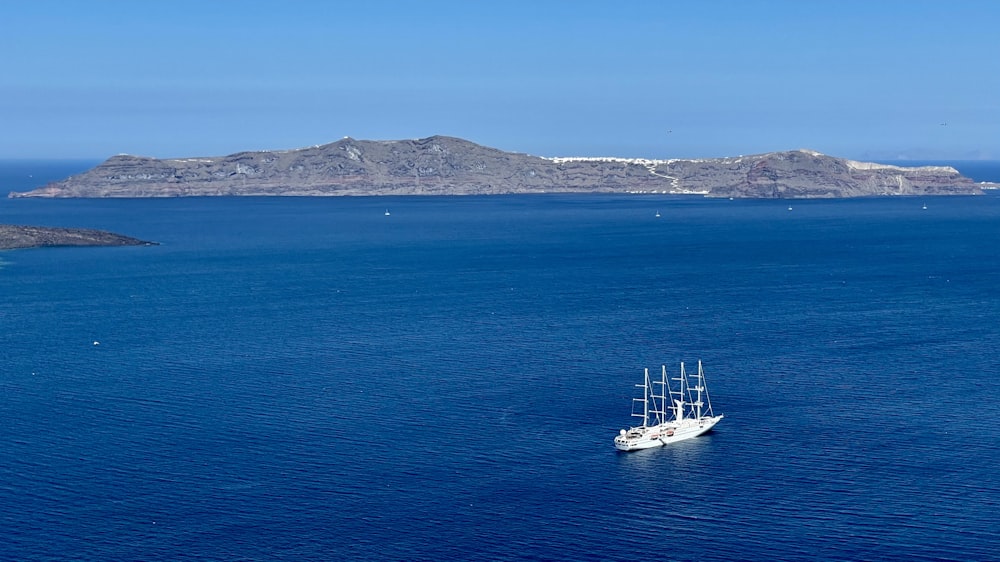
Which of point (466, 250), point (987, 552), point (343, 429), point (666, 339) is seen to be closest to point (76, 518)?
point (343, 429)

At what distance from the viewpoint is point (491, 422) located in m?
77.4

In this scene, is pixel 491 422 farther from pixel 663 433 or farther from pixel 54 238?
pixel 54 238

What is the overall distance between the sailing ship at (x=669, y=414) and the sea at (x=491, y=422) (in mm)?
948

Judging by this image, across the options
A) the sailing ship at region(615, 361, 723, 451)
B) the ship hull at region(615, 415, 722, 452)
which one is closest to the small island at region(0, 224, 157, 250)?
the sailing ship at region(615, 361, 723, 451)

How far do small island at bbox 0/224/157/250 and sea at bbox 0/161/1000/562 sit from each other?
54.2 metres

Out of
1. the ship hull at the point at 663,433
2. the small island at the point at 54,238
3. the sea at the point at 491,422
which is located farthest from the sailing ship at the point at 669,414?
the small island at the point at 54,238

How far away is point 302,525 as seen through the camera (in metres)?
60.1

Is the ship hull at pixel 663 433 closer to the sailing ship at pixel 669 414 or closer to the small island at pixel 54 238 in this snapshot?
the sailing ship at pixel 669 414

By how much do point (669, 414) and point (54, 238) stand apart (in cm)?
14008

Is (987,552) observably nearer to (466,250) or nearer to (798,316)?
(798,316)

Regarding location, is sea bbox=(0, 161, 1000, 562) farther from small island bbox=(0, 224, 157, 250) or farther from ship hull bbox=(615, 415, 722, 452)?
small island bbox=(0, 224, 157, 250)

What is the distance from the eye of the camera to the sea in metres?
59.1

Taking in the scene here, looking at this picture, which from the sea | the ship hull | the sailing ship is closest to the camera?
the sea

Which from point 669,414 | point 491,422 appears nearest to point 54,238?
point 491,422
